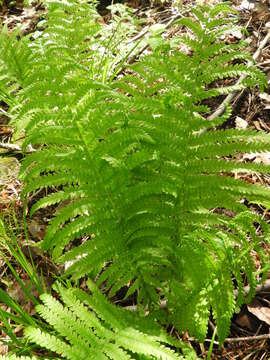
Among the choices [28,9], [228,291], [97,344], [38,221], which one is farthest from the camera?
[28,9]

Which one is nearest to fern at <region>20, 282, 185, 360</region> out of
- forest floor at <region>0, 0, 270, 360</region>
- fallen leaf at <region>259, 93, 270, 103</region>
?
forest floor at <region>0, 0, 270, 360</region>

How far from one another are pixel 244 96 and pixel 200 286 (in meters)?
1.55

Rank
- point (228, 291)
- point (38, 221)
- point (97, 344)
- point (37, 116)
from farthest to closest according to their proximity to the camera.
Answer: point (38, 221), point (37, 116), point (228, 291), point (97, 344)

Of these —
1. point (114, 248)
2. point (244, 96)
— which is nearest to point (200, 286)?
point (114, 248)

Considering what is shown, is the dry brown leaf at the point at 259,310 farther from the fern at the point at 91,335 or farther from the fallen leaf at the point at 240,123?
the fallen leaf at the point at 240,123

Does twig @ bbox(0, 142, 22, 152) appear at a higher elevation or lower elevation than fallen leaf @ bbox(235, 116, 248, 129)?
lower

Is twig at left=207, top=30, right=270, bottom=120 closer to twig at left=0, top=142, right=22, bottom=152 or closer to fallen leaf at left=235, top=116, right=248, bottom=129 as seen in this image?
fallen leaf at left=235, top=116, right=248, bottom=129

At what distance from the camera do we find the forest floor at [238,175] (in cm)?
163

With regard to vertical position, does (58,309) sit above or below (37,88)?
below

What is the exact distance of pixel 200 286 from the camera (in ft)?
4.52

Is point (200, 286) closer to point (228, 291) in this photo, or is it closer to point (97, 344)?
point (228, 291)

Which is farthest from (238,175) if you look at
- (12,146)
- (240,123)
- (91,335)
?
(12,146)

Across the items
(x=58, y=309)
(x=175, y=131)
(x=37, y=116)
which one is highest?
(x=37, y=116)

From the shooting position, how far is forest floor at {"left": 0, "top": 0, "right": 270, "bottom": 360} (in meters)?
1.63
